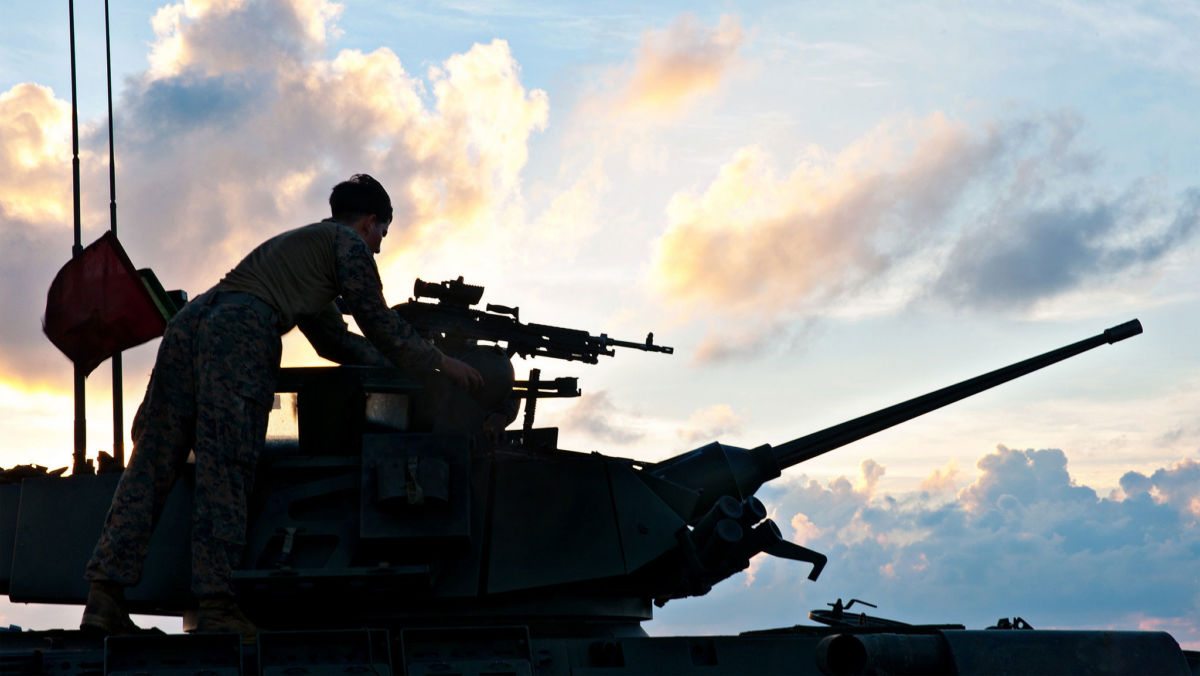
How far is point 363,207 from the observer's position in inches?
318

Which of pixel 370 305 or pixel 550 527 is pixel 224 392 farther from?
pixel 550 527

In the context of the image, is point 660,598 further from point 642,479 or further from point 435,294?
point 435,294

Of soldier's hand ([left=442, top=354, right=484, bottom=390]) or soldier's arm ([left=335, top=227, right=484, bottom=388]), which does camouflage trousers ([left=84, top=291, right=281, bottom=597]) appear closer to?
soldier's arm ([left=335, top=227, right=484, bottom=388])

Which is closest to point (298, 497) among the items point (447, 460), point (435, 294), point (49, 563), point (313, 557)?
point (313, 557)

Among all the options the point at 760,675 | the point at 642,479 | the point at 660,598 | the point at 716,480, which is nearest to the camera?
the point at 760,675

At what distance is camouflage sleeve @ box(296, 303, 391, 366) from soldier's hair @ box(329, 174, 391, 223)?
62 centimetres

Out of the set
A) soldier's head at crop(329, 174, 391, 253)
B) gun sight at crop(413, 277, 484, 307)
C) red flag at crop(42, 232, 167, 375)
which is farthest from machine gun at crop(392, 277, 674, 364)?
red flag at crop(42, 232, 167, 375)

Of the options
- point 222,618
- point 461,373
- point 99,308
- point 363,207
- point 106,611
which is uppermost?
point 99,308

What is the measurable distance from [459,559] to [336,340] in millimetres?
1715

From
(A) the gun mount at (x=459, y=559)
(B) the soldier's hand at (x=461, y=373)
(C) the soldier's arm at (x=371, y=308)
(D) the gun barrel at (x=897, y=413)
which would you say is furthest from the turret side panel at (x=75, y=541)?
(D) the gun barrel at (x=897, y=413)

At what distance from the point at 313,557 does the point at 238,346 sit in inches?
48.0

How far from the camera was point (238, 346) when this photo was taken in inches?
291

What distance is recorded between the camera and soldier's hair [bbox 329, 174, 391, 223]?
805 centimetres

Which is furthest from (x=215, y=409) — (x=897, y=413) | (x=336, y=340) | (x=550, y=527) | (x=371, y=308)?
(x=897, y=413)
